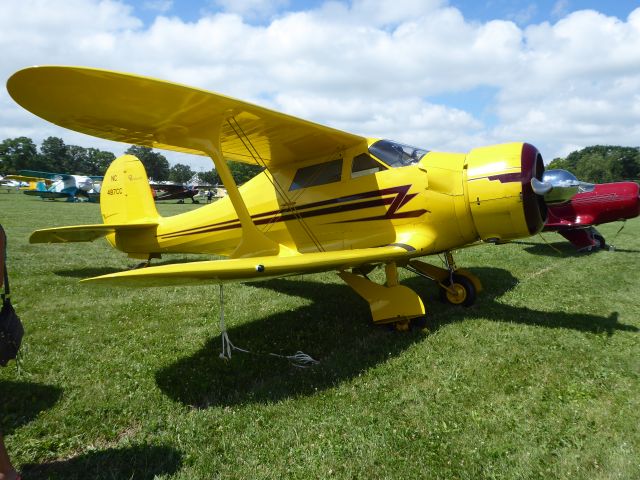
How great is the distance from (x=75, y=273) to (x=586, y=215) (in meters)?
12.3

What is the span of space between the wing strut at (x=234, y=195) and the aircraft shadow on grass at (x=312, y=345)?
38.0 inches

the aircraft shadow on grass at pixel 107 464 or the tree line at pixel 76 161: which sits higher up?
the tree line at pixel 76 161

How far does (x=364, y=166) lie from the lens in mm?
5090

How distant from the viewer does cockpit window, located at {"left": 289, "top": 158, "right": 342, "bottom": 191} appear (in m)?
5.32

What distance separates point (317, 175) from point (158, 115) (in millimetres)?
2166

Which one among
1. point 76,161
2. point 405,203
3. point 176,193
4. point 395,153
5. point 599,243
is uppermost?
point 76,161

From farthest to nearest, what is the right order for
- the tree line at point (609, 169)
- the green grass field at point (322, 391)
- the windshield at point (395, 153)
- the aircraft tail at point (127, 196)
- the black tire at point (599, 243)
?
the tree line at point (609, 169)
the black tire at point (599, 243)
the aircraft tail at point (127, 196)
the windshield at point (395, 153)
the green grass field at point (322, 391)

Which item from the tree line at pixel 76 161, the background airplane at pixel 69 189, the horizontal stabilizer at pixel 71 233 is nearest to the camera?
the horizontal stabilizer at pixel 71 233

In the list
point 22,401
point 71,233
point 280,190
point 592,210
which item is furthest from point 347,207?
point 592,210

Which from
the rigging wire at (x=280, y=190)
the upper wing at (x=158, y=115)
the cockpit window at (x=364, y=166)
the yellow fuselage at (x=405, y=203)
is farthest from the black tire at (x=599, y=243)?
the rigging wire at (x=280, y=190)

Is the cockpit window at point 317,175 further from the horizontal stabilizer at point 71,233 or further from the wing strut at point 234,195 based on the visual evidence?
the horizontal stabilizer at point 71,233

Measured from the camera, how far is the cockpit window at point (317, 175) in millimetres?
5316

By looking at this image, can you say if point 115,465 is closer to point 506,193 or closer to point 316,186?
point 316,186

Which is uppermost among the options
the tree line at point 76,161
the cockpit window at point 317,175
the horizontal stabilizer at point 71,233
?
the tree line at point 76,161
